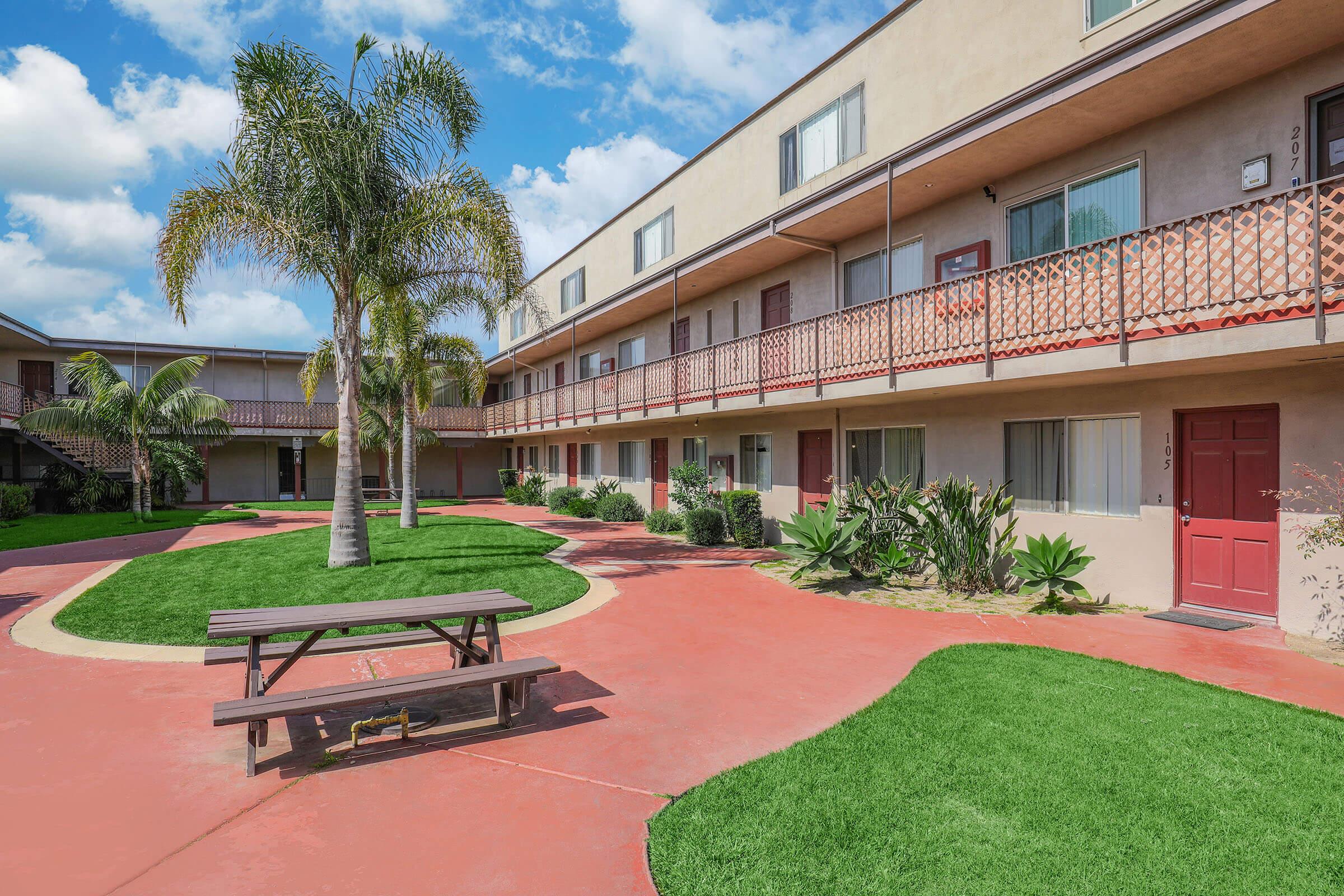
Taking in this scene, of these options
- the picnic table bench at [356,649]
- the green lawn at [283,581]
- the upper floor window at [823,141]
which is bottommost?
the green lawn at [283,581]

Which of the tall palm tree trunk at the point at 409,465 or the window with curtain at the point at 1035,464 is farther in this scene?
the tall palm tree trunk at the point at 409,465

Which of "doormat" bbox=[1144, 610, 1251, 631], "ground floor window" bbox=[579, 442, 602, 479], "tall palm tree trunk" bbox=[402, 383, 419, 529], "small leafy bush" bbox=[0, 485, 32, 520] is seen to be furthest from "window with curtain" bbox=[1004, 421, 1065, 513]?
"small leafy bush" bbox=[0, 485, 32, 520]

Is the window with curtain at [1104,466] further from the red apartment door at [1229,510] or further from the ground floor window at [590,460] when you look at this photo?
the ground floor window at [590,460]

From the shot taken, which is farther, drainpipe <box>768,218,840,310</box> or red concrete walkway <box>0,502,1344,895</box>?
drainpipe <box>768,218,840,310</box>

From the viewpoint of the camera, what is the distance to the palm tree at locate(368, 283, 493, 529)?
15.3 meters

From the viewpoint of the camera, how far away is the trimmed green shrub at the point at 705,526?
16422 millimetres

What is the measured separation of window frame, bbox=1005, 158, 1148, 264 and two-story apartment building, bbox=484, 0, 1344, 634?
38 millimetres

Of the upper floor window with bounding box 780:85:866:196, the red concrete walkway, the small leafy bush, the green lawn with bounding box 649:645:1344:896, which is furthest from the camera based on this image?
the small leafy bush

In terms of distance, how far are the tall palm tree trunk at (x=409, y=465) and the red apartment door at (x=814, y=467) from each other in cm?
1025

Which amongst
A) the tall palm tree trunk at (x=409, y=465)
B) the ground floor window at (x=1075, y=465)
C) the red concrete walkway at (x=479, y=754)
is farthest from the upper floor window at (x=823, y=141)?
the tall palm tree trunk at (x=409, y=465)

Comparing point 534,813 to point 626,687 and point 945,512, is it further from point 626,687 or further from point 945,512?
point 945,512

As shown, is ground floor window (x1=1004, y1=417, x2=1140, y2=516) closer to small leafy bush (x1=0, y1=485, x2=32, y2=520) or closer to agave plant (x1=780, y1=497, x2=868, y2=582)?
agave plant (x1=780, y1=497, x2=868, y2=582)

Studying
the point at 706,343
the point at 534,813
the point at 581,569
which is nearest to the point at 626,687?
the point at 534,813

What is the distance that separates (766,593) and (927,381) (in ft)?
13.1
